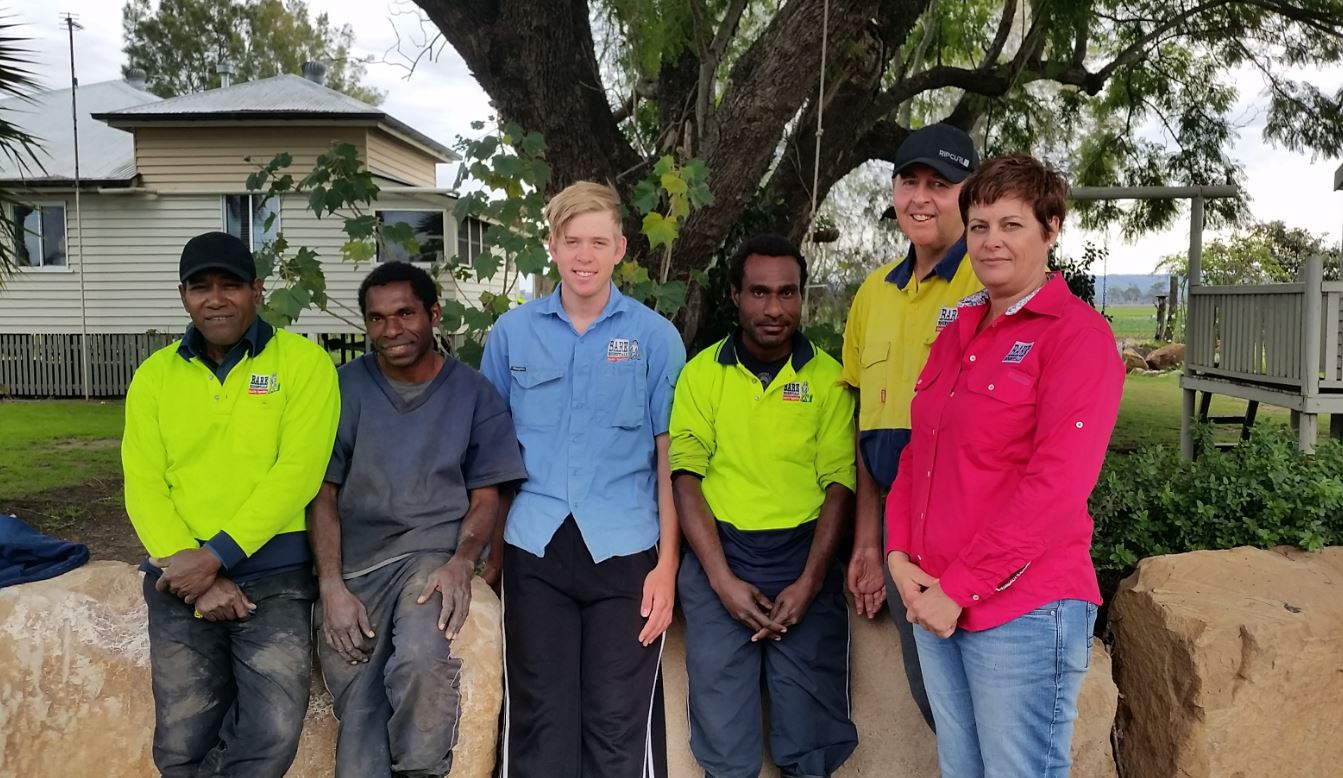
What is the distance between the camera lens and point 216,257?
9.55 feet

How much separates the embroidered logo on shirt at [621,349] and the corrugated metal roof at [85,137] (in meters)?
16.6

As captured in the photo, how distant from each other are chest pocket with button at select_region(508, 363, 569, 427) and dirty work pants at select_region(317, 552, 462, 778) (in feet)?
1.70

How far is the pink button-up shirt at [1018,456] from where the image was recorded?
2.13 metres

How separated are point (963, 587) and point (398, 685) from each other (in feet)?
5.07

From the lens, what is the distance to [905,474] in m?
2.60

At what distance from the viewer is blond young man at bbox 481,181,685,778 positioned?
2.89 metres

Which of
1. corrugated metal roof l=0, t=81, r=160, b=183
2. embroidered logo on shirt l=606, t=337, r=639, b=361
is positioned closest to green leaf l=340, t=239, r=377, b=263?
embroidered logo on shirt l=606, t=337, r=639, b=361

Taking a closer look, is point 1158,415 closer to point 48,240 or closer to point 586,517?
point 586,517

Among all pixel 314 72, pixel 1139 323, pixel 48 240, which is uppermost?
pixel 314 72

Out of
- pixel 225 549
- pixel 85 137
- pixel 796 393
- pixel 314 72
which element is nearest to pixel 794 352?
pixel 796 393

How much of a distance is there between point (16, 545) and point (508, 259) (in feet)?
7.06

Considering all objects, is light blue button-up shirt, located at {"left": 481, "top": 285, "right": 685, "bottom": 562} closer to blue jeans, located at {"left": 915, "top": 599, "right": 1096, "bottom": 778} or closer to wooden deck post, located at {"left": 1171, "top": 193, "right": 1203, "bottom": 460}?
blue jeans, located at {"left": 915, "top": 599, "right": 1096, "bottom": 778}

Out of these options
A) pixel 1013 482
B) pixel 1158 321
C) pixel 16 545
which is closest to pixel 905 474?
pixel 1013 482

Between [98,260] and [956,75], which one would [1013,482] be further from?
[98,260]
